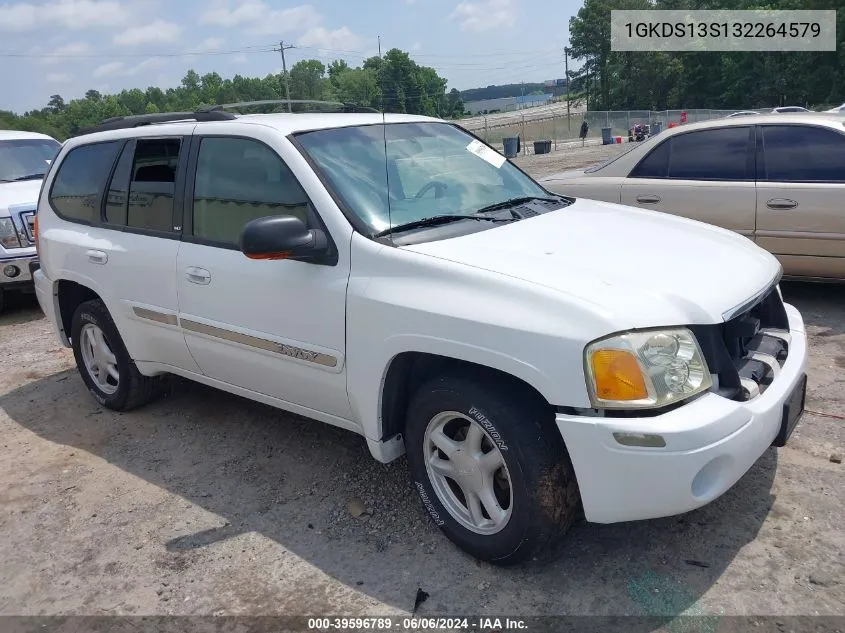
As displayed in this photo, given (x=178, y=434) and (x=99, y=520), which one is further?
(x=178, y=434)

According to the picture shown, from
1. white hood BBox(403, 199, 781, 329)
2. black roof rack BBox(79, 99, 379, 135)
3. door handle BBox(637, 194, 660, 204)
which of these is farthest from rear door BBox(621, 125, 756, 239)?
black roof rack BBox(79, 99, 379, 135)

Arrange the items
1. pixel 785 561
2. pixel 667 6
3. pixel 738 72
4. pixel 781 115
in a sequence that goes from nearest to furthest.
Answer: pixel 785 561 → pixel 781 115 → pixel 738 72 → pixel 667 6

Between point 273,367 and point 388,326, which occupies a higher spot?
point 388,326

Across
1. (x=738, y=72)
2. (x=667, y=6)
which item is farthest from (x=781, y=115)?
(x=667, y=6)

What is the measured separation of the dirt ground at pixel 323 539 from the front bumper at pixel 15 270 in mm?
4000

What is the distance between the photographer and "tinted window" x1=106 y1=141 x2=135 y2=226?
441 cm

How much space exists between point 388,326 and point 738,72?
6905cm

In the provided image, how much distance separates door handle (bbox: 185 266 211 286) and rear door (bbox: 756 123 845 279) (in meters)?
4.37

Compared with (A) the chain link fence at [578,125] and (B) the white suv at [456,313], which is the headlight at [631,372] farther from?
(A) the chain link fence at [578,125]

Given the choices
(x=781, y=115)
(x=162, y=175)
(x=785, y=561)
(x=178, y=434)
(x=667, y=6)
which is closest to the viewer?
(x=785, y=561)

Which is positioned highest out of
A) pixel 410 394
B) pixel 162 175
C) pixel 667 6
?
pixel 667 6

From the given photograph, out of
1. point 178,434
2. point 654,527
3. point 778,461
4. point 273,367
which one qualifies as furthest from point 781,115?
point 178,434

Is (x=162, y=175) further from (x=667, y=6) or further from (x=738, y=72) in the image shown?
(x=667, y=6)

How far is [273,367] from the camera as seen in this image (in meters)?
3.59
